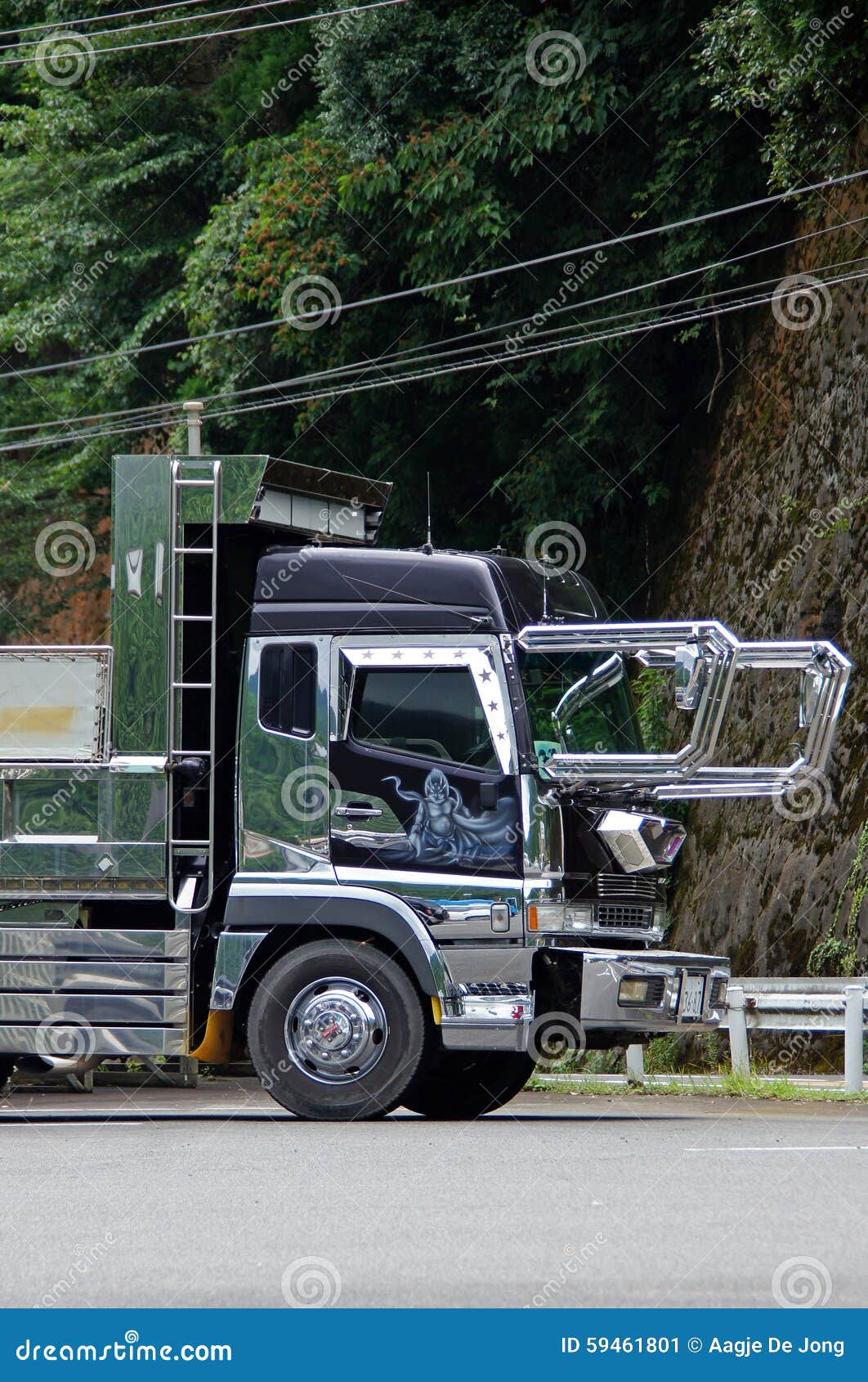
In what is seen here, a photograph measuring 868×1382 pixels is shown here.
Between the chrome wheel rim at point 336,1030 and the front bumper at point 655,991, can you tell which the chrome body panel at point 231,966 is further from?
the front bumper at point 655,991

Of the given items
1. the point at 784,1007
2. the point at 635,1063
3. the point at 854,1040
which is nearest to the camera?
the point at 854,1040

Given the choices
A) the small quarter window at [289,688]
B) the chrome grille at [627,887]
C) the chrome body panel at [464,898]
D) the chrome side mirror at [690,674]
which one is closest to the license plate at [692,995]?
the chrome grille at [627,887]

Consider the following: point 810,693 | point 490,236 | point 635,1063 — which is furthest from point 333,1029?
point 490,236

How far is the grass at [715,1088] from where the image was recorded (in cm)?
1423

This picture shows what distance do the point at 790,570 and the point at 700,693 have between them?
414 inches

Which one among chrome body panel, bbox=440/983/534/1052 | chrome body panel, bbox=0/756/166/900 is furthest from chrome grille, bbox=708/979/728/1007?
chrome body panel, bbox=0/756/166/900

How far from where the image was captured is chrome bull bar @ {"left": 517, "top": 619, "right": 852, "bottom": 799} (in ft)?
35.1

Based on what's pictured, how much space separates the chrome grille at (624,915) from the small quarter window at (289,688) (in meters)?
1.99

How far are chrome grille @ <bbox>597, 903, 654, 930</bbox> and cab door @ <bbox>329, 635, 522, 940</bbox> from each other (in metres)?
0.70

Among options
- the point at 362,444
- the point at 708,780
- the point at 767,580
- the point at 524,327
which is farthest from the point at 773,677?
the point at 708,780

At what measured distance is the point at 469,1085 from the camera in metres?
12.6

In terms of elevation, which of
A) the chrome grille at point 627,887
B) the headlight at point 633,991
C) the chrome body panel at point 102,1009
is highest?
the chrome grille at point 627,887

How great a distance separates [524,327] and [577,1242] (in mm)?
17518

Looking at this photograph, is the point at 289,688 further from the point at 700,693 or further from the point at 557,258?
the point at 557,258
